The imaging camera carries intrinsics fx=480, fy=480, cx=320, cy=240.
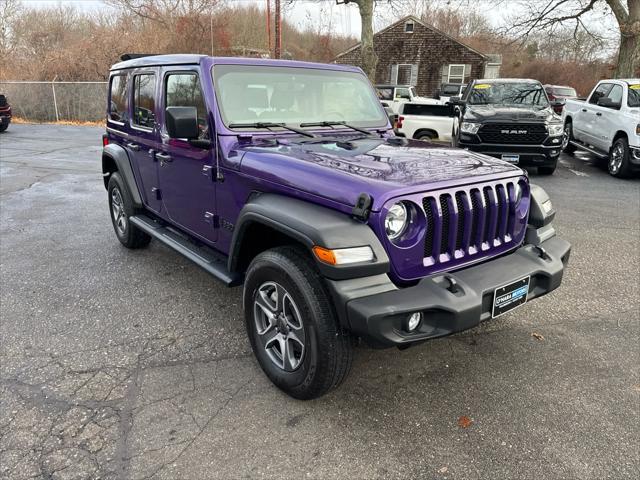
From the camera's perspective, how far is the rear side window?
1244cm

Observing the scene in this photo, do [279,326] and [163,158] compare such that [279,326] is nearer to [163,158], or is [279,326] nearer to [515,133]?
[163,158]

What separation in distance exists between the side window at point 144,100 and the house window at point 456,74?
30.6 m

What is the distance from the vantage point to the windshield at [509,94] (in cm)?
1009

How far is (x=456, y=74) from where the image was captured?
3178 cm

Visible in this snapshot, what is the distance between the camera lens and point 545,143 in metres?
9.12

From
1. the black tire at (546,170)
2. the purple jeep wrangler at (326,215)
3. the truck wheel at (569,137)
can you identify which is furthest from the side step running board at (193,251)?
the truck wheel at (569,137)

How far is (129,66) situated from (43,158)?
9.11 m

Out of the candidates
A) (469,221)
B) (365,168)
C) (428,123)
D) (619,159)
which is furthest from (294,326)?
(428,123)

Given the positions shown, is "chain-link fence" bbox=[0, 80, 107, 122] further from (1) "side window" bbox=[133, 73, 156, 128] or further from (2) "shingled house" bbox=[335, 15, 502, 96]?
(1) "side window" bbox=[133, 73, 156, 128]

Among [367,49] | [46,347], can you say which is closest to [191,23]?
[367,49]

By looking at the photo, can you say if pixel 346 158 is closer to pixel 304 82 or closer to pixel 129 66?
pixel 304 82

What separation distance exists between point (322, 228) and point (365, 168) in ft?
1.78

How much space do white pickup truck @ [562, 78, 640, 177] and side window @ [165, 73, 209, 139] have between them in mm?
8409

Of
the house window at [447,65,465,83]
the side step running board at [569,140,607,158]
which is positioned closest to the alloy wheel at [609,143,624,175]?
the side step running board at [569,140,607,158]
